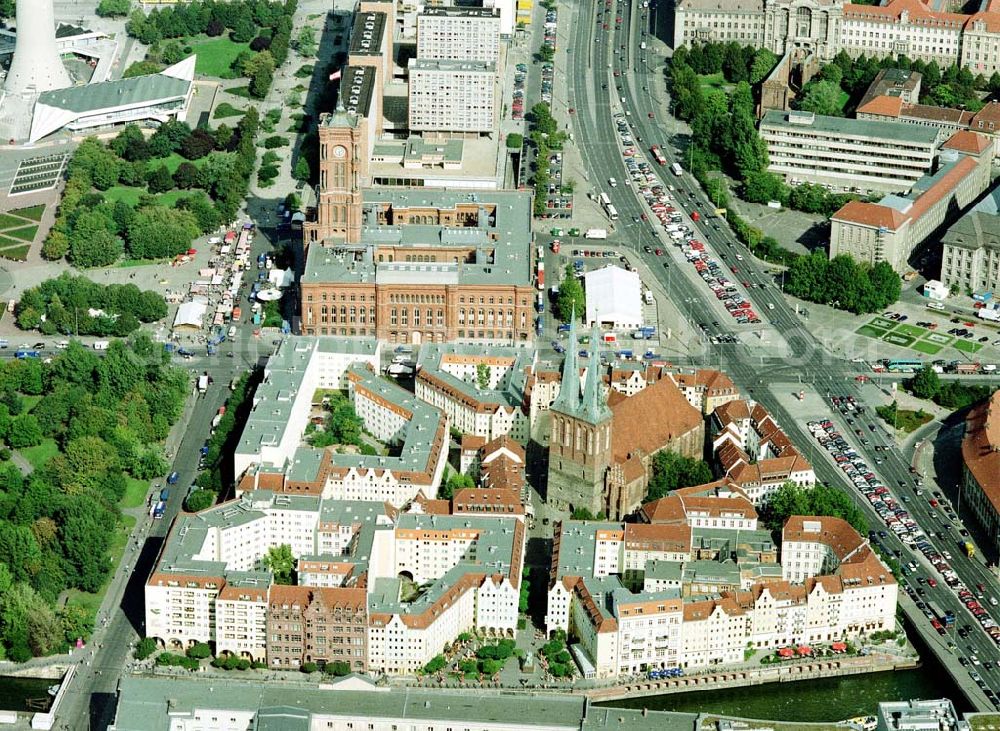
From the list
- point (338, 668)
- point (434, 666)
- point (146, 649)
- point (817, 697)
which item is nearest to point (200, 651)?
point (146, 649)

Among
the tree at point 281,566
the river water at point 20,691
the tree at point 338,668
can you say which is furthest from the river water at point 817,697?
the river water at point 20,691

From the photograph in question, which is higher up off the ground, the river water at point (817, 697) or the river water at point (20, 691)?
the river water at point (817, 697)

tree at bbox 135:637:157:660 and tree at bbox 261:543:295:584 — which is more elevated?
tree at bbox 261:543:295:584

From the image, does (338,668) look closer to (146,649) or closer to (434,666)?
(434,666)

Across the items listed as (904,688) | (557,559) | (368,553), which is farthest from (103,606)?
(904,688)

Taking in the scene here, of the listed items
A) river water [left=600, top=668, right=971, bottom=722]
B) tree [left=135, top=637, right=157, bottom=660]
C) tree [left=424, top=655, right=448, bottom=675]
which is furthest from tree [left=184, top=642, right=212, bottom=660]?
river water [left=600, top=668, right=971, bottom=722]

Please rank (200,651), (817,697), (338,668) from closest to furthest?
(338,668) < (817,697) < (200,651)

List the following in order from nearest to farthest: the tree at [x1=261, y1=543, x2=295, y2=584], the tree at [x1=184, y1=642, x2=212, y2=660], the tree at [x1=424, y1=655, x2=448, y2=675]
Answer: the tree at [x1=424, y1=655, x2=448, y2=675] → the tree at [x1=184, y1=642, x2=212, y2=660] → the tree at [x1=261, y1=543, x2=295, y2=584]

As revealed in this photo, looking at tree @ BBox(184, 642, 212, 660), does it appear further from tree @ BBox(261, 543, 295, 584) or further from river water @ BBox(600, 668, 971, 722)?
river water @ BBox(600, 668, 971, 722)

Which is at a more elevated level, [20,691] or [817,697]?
[817,697]

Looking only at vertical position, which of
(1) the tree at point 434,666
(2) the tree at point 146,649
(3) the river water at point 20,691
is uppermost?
(1) the tree at point 434,666

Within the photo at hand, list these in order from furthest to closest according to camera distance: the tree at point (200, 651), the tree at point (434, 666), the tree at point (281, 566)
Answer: the tree at point (281, 566), the tree at point (200, 651), the tree at point (434, 666)

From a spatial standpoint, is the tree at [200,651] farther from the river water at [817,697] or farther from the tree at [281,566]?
the river water at [817,697]
